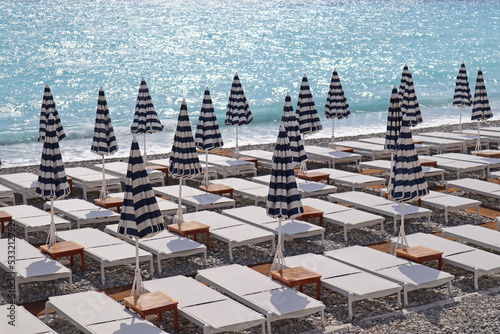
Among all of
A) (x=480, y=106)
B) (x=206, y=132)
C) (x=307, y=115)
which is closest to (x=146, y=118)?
(x=206, y=132)

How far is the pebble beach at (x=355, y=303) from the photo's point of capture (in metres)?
8.24

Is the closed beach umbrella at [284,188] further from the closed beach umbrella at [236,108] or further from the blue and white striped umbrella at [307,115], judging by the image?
the closed beach umbrella at [236,108]

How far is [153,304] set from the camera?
8.05m

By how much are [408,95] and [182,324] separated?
1135 centimetres

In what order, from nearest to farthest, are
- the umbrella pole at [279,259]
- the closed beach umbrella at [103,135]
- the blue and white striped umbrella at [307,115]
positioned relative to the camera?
the umbrella pole at [279,259]
the closed beach umbrella at [103,135]
the blue and white striped umbrella at [307,115]

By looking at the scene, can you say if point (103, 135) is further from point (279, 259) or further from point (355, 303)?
point (355, 303)

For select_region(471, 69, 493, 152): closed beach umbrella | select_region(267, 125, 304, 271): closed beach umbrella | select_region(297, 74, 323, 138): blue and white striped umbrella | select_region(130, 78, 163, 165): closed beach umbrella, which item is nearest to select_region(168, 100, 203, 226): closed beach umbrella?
select_region(267, 125, 304, 271): closed beach umbrella

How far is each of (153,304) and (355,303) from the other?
8.85ft

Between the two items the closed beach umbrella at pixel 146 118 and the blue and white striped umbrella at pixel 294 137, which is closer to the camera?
the blue and white striped umbrella at pixel 294 137

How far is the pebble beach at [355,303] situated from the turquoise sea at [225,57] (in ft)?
38.7

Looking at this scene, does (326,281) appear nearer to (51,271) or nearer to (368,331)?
(368,331)

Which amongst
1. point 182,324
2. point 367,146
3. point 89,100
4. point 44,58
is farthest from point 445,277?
point 44,58

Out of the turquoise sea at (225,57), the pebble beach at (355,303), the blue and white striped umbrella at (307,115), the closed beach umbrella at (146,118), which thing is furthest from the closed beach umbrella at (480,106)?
the turquoise sea at (225,57)

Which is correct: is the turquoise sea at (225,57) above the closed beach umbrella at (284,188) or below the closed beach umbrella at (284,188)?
above
